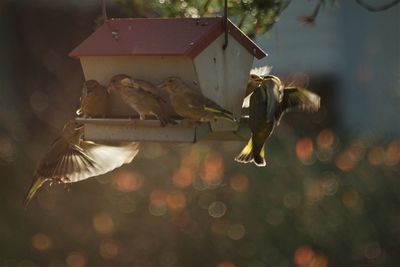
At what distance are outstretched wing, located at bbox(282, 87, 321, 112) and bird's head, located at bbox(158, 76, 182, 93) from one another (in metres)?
0.67

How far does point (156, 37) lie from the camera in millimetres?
4031

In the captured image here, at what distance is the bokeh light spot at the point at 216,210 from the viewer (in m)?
7.23

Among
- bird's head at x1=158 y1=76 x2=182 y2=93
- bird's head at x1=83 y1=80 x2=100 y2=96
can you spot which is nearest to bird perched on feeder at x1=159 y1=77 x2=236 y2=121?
bird's head at x1=158 y1=76 x2=182 y2=93

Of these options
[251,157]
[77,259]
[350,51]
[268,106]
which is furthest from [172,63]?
[350,51]

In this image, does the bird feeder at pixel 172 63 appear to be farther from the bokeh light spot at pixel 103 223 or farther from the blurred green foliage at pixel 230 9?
the bokeh light spot at pixel 103 223

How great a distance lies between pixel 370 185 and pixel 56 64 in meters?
5.68

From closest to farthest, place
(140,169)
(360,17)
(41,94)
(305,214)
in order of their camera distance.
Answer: (305,214)
(140,169)
(41,94)
(360,17)

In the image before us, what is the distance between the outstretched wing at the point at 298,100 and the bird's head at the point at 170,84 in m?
0.67

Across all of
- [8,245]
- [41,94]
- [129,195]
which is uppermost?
[129,195]

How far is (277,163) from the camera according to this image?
7395 millimetres

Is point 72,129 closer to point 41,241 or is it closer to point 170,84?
point 170,84

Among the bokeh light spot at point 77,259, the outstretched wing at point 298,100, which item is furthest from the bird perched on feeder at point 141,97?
the bokeh light spot at point 77,259

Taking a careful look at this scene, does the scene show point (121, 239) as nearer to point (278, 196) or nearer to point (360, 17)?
point (278, 196)

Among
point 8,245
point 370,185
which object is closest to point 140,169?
point 8,245
